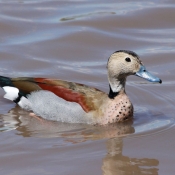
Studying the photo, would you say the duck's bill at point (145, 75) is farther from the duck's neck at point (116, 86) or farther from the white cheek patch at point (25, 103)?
the white cheek patch at point (25, 103)

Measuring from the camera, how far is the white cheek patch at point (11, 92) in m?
10.1

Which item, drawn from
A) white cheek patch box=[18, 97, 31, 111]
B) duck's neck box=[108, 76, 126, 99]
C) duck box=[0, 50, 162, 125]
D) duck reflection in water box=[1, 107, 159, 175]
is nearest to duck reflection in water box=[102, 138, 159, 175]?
duck reflection in water box=[1, 107, 159, 175]

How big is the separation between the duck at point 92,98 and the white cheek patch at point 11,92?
0.93ft

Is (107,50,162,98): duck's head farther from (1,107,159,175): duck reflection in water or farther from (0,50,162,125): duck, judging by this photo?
(1,107,159,175): duck reflection in water

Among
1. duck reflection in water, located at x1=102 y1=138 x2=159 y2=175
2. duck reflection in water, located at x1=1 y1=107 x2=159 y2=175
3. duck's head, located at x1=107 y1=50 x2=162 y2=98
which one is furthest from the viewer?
Result: duck's head, located at x1=107 y1=50 x2=162 y2=98

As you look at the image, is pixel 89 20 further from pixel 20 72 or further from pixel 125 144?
pixel 125 144

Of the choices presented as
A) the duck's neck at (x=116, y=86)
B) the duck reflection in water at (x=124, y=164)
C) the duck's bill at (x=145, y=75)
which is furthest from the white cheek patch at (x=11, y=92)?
the duck reflection in water at (x=124, y=164)

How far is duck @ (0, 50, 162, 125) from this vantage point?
30.4 ft

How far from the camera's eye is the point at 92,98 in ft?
31.0

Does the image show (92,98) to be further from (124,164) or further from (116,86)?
(124,164)

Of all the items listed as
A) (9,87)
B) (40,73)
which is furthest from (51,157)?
(40,73)

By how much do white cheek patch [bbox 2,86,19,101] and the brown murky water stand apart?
176mm

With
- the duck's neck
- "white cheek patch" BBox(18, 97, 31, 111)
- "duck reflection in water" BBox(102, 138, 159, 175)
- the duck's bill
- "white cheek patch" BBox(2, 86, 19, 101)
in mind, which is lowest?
"duck reflection in water" BBox(102, 138, 159, 175)

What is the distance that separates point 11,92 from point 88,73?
171cm
